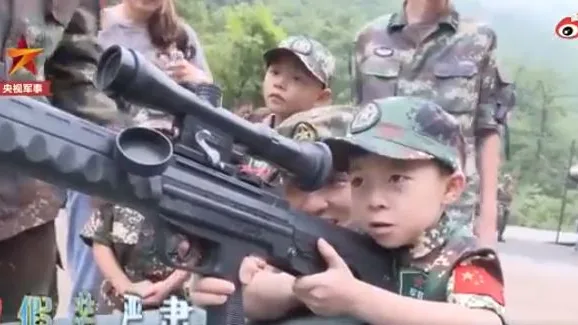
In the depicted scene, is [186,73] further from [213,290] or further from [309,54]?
[213,290]

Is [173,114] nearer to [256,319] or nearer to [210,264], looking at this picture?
[210,264]

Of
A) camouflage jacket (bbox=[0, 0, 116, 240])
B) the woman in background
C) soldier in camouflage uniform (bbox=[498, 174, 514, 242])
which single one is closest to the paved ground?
soldier in camouflage uniform (bbox=[498, 174, 514, 242])

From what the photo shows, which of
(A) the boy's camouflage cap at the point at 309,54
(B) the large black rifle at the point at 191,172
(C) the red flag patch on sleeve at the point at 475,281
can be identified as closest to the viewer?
(B) the large black rifle at the point at 191,172

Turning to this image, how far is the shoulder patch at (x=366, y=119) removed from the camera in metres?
1.07

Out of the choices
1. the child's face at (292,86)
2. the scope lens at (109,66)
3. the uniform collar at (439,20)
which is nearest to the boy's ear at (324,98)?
the child's face at (292,86)

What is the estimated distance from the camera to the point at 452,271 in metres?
1.02

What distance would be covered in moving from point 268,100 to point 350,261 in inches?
9.0

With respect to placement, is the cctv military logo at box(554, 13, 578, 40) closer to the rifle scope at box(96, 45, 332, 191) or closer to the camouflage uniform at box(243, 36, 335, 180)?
the camouflage uniform at box(243, 36, 335, 180)

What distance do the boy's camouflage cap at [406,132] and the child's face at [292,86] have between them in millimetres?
133

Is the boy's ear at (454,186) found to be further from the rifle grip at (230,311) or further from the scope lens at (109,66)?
the scope lens at (109,66)

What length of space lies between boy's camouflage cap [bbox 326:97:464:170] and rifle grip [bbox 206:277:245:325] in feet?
0.56

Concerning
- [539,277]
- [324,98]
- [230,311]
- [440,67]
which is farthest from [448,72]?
[230,311]

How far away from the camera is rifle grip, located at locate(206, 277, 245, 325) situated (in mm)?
1041

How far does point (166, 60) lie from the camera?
1.16 m
